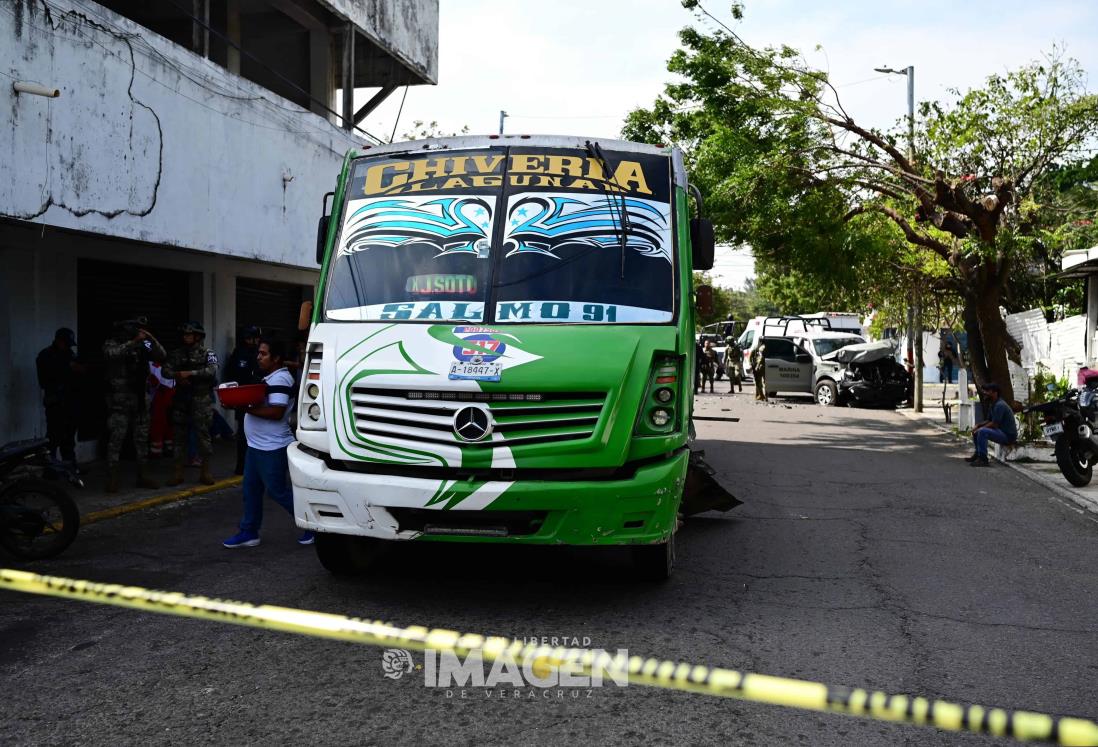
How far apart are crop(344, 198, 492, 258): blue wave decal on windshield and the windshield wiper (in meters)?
0.77

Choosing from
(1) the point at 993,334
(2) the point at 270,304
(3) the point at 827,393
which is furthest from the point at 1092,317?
(2) the point at 270,304

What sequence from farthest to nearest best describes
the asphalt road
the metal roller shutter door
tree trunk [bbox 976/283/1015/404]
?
tree trunk [bbox 976/283/1015/404] → the metal roller shutter door → the asphalt road

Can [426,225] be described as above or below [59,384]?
above

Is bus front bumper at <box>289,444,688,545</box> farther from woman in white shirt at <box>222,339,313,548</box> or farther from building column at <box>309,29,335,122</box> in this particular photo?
building column at <box>309,29,335,122</box>

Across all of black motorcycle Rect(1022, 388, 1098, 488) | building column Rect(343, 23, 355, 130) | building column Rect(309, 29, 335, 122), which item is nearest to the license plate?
black motorcycle Rect(1022, 388, 1098, 488)

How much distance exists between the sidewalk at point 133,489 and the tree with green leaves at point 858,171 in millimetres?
9188

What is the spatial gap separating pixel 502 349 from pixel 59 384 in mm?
6943

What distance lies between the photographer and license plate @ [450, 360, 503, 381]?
5.27 meters

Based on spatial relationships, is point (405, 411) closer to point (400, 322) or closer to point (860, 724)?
point (400, 322)

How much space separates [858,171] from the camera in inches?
652

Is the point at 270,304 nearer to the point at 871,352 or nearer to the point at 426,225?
the point at 426,225

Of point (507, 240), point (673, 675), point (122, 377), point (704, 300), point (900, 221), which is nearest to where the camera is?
point (673, 675)

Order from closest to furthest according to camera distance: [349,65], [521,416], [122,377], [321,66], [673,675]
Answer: [673,675] < [521,416] < [122,377] < [349,65] < [321,66]

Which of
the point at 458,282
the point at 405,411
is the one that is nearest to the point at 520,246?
the point at 458,282
